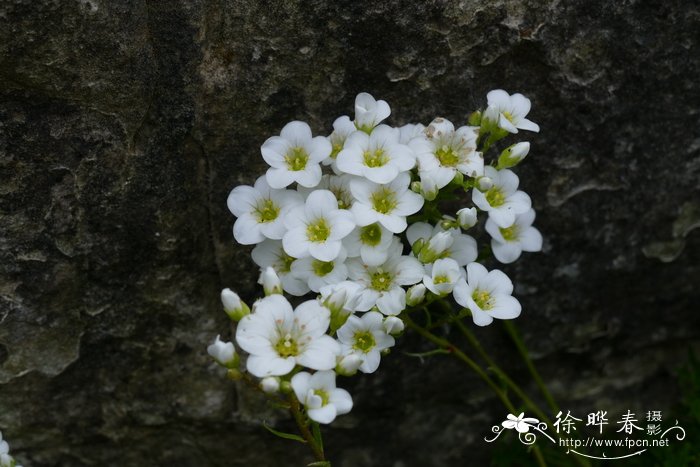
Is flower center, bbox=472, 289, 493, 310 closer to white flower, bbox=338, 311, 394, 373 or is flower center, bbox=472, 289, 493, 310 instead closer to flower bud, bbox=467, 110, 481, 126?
white flower, bbox=338, 311, 394, 373

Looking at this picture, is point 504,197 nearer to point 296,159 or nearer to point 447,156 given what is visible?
point 447,156

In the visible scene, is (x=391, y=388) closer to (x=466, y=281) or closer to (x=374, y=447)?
(x=374, y=447)

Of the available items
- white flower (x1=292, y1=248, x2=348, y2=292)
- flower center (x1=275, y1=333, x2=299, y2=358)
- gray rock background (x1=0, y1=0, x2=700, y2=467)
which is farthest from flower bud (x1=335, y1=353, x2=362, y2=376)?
gray rock background (x1=0, y1=0, x2=700, y2=467)

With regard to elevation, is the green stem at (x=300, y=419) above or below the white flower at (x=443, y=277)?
below

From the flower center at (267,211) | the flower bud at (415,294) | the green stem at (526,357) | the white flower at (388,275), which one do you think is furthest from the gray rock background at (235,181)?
the flower bud at (415,294)

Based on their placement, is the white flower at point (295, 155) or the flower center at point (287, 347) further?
the white flower at point (295, 155)

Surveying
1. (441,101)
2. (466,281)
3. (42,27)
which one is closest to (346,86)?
(441,101)

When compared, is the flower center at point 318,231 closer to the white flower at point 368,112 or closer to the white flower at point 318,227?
the white flower at point 318,227
